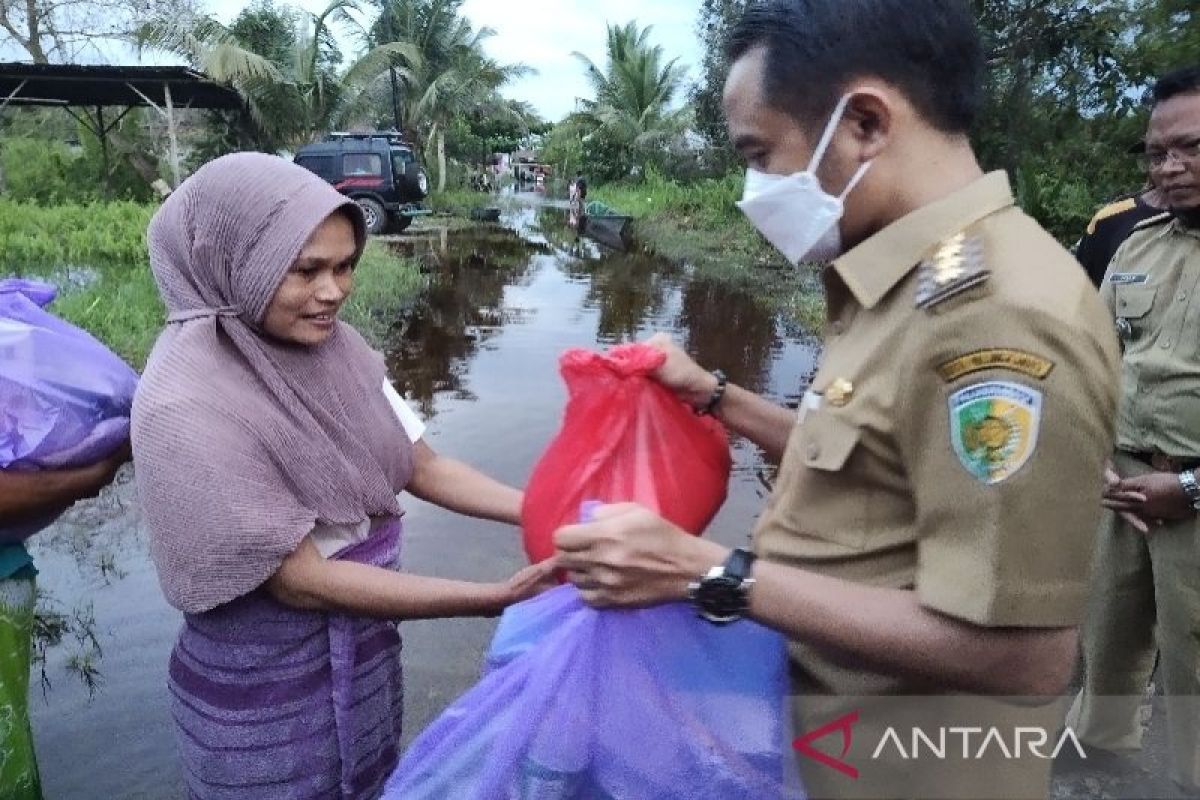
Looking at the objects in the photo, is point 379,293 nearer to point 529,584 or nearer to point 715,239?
point 529,584

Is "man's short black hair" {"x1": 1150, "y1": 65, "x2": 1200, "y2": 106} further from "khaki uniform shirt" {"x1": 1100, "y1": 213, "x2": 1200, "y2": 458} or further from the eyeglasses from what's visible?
"khaki uniform shirt" {"x1": 1100, "y1": 213, "x2": 1200, "y2": 458}

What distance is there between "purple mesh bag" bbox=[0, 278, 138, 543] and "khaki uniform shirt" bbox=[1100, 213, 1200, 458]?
208 cm

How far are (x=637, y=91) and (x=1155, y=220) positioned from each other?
2454 cm

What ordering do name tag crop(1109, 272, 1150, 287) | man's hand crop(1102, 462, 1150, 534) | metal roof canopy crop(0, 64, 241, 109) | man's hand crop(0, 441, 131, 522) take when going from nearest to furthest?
1. man's hand crop(0, 441, 131, 522)
2. man's hand crop(1102, 462, 1150, 534)
3. name tag crop(1109, 272, 1150, 287)
4. metal roof canopy crop(0, 64, 241, 109)

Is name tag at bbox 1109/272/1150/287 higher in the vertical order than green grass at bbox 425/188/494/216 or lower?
higher

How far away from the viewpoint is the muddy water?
268cm

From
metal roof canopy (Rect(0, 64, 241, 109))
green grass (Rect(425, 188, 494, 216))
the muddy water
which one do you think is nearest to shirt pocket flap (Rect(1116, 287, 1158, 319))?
the muddy water

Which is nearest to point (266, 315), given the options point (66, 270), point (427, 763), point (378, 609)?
point (378, 609)

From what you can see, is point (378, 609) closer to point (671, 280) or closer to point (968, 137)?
point (968, 137)

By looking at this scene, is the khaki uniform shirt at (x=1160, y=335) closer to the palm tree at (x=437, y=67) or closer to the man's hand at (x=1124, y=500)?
the man's hand at (x=1124, y=500)

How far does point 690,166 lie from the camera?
75.2 ft

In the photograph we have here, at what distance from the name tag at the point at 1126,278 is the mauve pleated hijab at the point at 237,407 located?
1.87 metres

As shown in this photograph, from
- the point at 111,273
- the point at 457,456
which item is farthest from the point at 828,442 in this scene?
the point at 111,273

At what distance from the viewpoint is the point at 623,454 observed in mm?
1229
